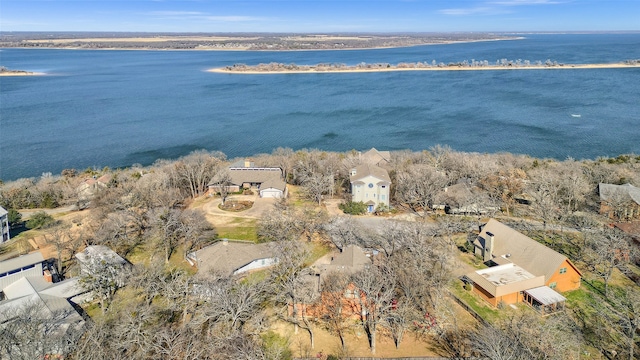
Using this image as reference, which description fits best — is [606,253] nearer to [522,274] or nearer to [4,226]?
[522,274]

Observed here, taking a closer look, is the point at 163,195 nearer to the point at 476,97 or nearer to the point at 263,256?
the point at 263,256

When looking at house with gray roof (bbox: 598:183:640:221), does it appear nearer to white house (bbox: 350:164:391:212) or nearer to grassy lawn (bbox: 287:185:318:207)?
white house (bbox: 350:164:391:212)

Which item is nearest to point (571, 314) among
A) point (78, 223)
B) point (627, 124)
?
point (78, 223)

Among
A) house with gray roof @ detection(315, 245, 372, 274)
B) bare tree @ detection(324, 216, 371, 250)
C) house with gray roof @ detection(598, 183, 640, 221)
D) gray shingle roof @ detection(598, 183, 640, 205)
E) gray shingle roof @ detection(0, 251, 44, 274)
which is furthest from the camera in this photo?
gray shingle roof @ detection(598, 183, 640, 205)

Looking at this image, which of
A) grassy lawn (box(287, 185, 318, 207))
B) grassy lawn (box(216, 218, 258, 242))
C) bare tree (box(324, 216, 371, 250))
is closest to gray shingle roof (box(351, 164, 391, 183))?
grassy lawn (box(287, 185, 318, 207))

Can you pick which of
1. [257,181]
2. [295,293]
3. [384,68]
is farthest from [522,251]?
[384,68]

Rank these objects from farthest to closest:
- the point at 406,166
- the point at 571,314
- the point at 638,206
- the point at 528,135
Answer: the point at 528,135 → the point at 406,166 → the point at 638,206 → the point at 571,314

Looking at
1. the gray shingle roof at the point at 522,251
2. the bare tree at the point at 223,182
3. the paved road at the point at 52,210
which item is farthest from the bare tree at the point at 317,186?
the paved road at the point at 52,210
